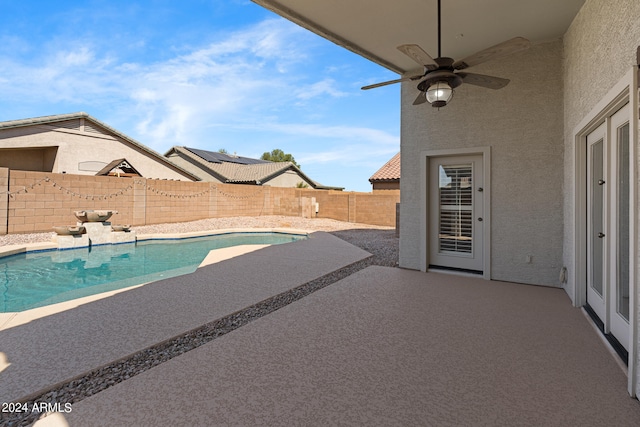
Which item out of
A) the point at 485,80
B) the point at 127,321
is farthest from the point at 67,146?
the point at 485,80

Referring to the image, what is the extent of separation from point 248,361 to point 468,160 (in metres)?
4.45

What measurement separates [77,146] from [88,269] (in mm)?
9659

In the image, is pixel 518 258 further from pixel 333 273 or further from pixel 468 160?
pixel 333 273

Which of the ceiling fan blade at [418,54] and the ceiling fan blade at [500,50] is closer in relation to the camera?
the ceiling fan blade at [500,50]

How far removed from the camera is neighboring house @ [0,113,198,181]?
12125 millimetres

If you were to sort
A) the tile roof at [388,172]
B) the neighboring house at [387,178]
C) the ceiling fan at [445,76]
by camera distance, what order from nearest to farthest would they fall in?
the ceiling fan at [445,76] → the neighboring house at [387,178] → the tile roof at [388,172]

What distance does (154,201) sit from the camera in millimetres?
12164

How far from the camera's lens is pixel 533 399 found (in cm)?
192

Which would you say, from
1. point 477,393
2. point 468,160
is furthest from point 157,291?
point 468,160

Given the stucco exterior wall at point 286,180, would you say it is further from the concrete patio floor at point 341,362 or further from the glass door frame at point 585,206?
the glass door frame at point 585,206

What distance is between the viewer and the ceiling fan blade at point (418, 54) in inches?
106

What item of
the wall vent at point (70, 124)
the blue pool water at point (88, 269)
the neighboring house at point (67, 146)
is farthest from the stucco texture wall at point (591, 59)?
the wall vent at point (70, 124)

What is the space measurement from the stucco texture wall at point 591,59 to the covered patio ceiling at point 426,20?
1.17 feet

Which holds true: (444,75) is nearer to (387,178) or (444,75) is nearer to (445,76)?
(445,76)
